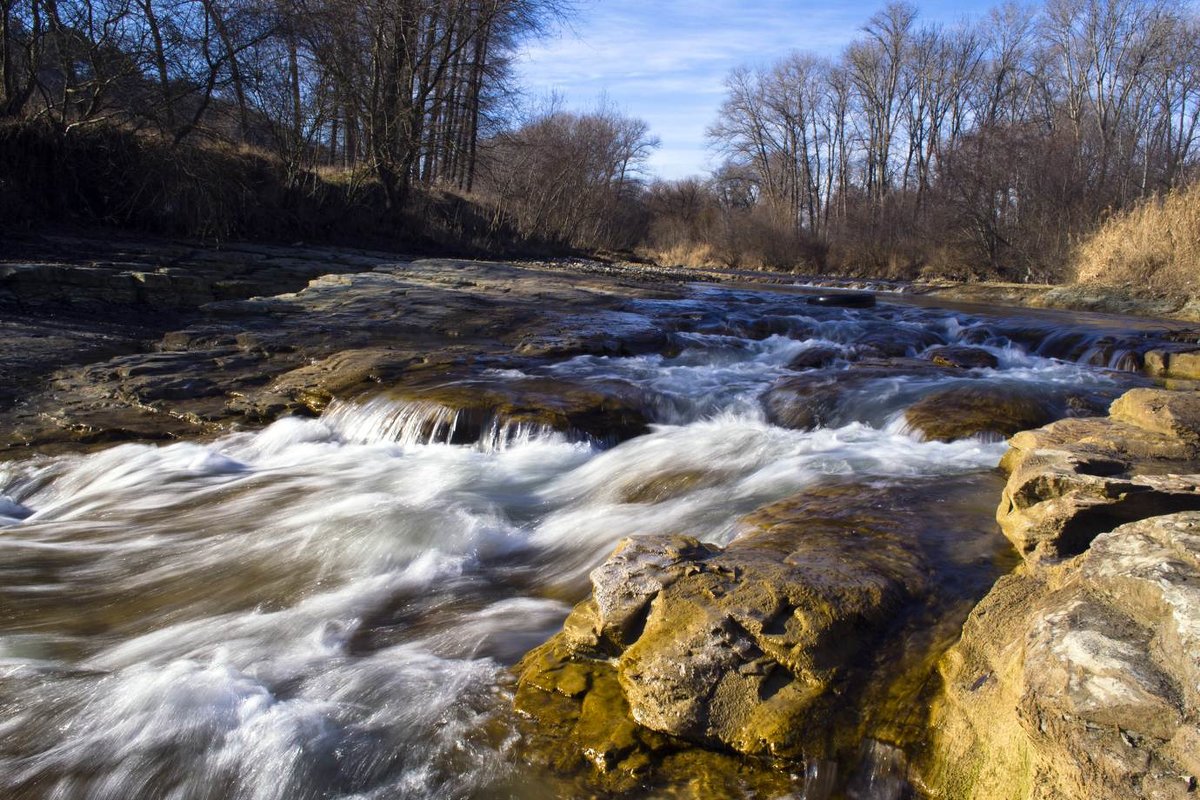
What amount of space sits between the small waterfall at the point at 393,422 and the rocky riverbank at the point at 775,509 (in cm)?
3

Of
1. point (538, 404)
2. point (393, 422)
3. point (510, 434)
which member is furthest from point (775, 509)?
point (393, 422)

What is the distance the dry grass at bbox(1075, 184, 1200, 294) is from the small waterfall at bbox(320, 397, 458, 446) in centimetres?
1339

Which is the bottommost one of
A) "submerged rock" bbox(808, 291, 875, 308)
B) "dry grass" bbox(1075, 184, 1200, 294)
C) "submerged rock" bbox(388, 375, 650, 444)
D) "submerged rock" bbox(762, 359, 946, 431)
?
"submerged rock" bbox(388, 375, 650, 444)

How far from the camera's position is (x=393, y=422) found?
5996 millimetres

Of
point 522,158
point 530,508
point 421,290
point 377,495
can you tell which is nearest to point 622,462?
point 530,508

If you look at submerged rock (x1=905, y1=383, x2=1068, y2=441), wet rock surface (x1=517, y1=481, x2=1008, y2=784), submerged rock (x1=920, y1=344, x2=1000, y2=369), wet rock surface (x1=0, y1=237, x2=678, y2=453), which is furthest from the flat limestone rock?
submerged rock (x1=920, y1=344, x2=1000, y2=369)

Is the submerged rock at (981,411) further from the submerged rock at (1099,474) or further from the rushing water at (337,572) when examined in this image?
the submerged rock at (1099,474)

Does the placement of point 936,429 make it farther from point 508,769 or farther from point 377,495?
point 508,769

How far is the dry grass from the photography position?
13.4 meters

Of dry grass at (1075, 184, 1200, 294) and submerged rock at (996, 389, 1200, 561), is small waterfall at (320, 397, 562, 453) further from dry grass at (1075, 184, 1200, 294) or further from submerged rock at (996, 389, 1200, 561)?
dry grass at (1075, 184, 1200, 294)

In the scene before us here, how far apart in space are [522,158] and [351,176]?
6.60 metres

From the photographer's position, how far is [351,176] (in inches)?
744

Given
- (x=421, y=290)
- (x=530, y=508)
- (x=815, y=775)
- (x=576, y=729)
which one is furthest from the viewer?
(x=421, y=290)

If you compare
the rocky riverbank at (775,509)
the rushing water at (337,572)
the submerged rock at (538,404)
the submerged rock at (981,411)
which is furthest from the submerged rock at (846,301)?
the submerged rock at (538,404)
